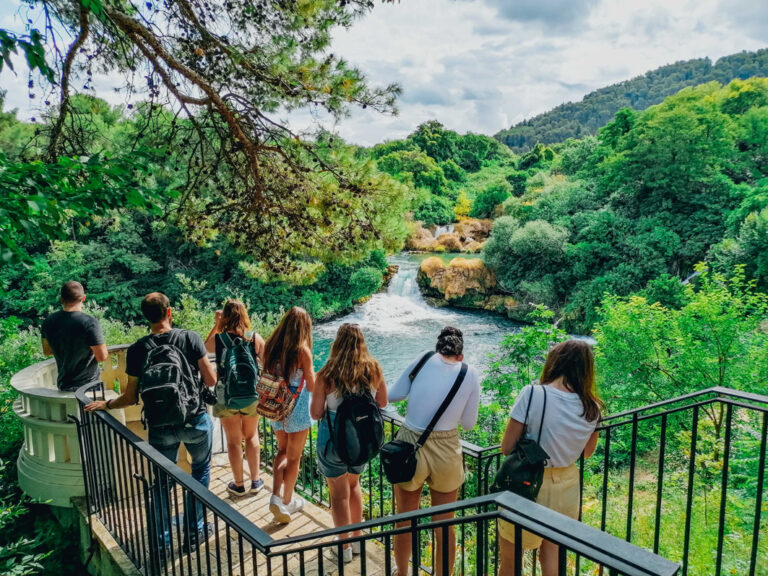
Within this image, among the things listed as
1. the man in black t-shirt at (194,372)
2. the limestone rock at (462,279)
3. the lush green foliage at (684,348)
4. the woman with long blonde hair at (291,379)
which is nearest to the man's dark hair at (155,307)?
the man in black t-shirt at (194,372)

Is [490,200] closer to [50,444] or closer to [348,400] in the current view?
[50,444]

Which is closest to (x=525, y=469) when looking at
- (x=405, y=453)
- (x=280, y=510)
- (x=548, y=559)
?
(x=405, y=453)

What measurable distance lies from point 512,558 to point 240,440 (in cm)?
230

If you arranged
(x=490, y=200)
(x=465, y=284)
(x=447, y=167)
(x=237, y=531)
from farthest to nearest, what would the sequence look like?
(x=447, y=167) < (x=490, y=200) < (x=465, y=284) < (x=237, y=531)

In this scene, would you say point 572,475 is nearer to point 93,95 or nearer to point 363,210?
point 363,210

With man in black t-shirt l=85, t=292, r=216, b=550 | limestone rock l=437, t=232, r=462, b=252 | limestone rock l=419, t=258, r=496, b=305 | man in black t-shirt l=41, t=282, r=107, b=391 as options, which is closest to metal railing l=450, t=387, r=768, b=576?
man in black t-shirt l=85, t=292, r=216, b=550

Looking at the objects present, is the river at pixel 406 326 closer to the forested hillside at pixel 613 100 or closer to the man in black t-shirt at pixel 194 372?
the man in black t-shirt at pixel 194 372

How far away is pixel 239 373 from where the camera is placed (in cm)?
351

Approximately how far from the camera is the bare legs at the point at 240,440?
3.82 meters

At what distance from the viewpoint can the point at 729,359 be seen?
356 inches

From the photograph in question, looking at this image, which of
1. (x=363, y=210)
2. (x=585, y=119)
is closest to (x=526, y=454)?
(x=363, y=210)

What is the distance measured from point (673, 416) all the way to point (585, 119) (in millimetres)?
137245

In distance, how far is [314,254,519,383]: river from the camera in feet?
61.4

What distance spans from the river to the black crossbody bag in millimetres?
14335
